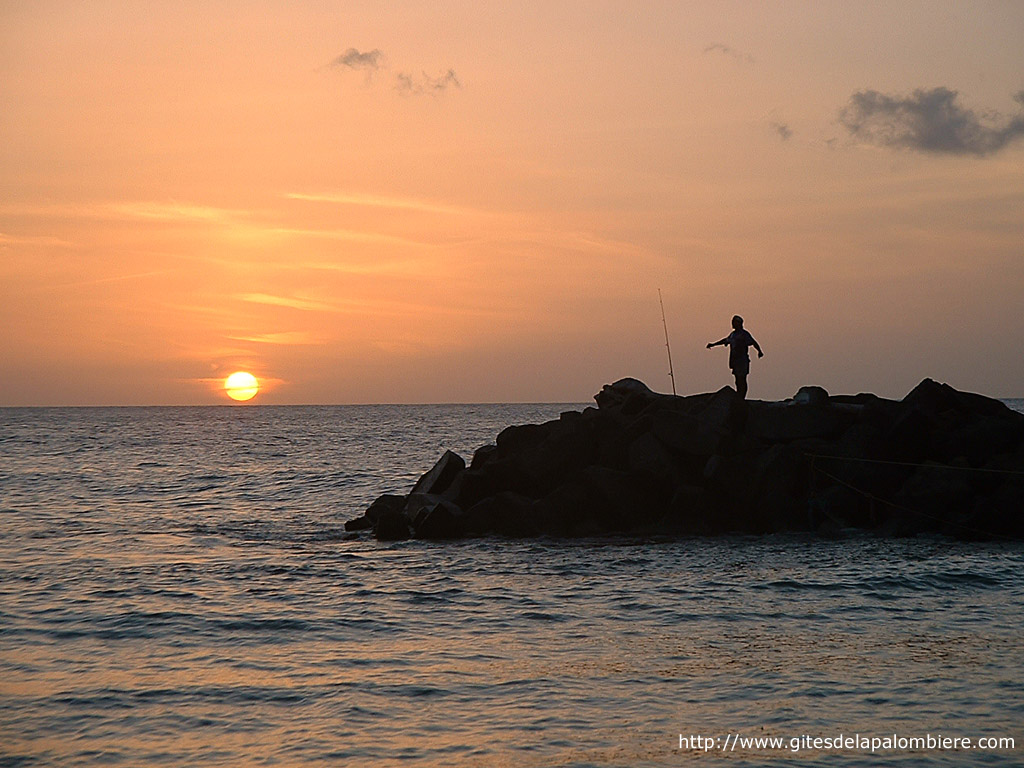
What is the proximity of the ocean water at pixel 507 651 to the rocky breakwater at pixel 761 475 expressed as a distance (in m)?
0.89

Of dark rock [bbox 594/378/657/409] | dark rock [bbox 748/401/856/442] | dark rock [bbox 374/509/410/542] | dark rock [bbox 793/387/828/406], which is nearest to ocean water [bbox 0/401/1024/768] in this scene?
dark rock [bbox 374/509/410/542]

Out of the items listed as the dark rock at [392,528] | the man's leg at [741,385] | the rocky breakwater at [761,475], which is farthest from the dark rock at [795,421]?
the dark rock at [392,528]

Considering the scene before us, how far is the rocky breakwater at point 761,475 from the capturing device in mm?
19859

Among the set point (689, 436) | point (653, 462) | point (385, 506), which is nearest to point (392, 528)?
point (385, 506)

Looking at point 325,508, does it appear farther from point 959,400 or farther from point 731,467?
point 959,400

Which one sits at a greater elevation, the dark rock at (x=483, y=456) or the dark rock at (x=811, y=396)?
the dark rock at (x=811, y=396)

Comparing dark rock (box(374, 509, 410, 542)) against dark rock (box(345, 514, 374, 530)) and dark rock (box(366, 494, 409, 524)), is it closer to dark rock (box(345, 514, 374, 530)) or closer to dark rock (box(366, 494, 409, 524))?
dark rock (box(366, 494, 409, 524))

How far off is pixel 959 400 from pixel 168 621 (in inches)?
668

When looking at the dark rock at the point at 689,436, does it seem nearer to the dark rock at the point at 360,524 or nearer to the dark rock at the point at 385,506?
the dark rock at the point at 385,506

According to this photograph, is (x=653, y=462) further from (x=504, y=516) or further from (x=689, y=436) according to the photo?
(x=504, y=516)

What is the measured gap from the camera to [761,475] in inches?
803

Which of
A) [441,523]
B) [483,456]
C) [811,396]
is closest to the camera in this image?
[441,523]

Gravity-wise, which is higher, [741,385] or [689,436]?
[741,385]

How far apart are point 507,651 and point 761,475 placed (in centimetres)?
1017
